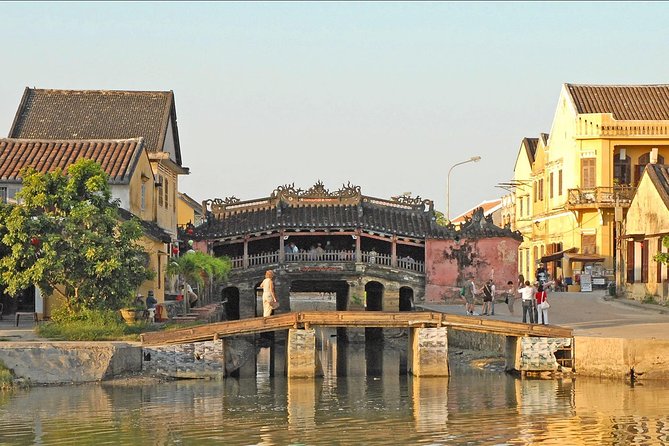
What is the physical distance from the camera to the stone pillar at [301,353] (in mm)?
33625

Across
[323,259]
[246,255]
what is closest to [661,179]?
[323,259]

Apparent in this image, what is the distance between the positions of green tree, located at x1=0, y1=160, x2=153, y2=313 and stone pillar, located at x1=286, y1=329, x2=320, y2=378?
5.20 m

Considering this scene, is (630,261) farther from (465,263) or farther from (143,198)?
(143,198)

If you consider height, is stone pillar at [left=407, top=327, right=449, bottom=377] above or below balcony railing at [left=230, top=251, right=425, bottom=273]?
below

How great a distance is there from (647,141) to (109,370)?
135 ft

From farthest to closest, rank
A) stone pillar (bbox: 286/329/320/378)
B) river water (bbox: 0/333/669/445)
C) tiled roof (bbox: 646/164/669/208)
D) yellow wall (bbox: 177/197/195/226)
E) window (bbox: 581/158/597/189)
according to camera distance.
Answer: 1. yellow wall (bbox: 177/197/195/226)
2. window (bbox: 581/158/597/189)
3. tiled roof (bbox: 646/164/669/208)
4. stone pillar (bbox: 286/329/320/378)
5. river water (bbox: 0/333/669/445)

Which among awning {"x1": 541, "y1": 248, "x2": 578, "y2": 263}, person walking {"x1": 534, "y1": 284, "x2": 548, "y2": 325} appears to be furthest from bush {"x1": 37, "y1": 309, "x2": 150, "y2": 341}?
awning {"x1": 541, "y1": 248, "x2": 578, "y2": 263}

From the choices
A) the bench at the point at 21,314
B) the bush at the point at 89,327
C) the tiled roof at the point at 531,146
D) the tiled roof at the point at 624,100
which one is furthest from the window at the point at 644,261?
Result: the tiled roof at the point at 531,146

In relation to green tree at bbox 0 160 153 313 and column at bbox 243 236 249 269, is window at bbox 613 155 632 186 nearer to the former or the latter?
column at bbox 243 236 249 269

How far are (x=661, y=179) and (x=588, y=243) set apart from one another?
2154cm

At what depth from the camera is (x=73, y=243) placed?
35.5m

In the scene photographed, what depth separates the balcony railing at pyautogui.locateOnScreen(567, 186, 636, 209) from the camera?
6585 centimetres

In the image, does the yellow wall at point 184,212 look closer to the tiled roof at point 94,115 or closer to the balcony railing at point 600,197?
the tiled roof at point 94,115

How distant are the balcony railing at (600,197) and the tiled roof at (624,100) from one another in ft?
13.5
